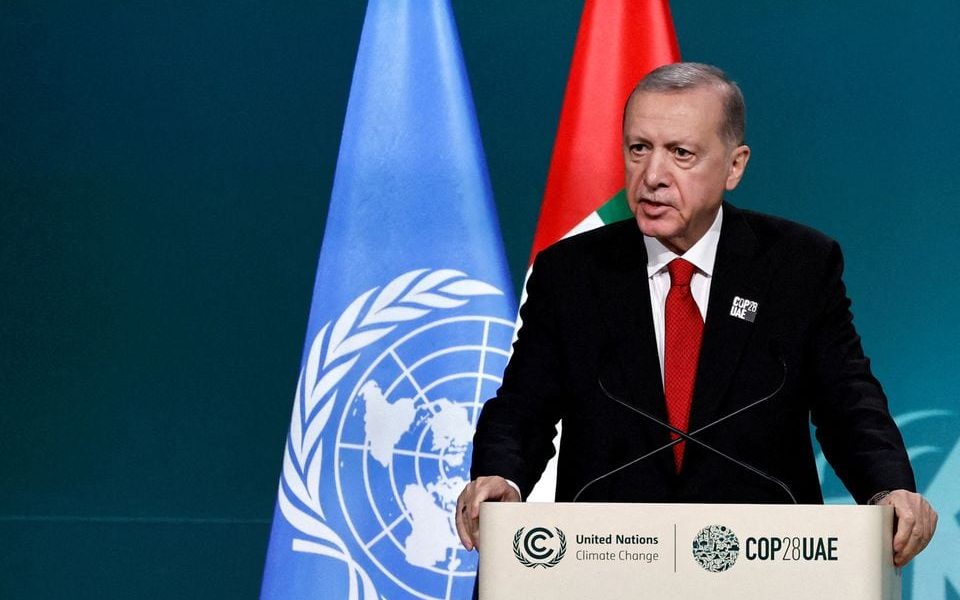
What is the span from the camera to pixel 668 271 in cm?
187

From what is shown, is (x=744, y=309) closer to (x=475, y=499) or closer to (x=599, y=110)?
(x=475, y=499)

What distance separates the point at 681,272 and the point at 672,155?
176mm

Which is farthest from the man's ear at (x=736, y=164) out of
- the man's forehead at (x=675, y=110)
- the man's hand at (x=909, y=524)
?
the man's hand at (x=909, y=524)

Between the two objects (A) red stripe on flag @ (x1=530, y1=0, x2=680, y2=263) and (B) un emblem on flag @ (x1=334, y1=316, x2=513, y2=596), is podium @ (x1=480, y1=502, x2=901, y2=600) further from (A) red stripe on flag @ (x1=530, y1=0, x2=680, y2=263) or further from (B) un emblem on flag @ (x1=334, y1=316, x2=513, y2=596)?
(A) red stripe on flag @ (x1=530, y1=0, x2=680, y2=263)

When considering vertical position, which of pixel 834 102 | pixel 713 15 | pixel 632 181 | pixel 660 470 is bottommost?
pixel 660 470

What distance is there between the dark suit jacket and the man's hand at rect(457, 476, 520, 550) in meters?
0.04

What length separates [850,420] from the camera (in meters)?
1.71

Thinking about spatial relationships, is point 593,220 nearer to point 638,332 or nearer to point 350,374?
point 350,374

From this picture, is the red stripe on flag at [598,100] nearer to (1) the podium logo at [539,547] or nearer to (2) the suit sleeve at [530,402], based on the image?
(2) the suit sleeve at [530,402]

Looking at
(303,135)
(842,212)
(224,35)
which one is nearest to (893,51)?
(842,212)

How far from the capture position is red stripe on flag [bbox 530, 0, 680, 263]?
3.01 metres

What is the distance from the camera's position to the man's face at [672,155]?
5.87 feet

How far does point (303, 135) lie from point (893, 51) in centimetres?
169

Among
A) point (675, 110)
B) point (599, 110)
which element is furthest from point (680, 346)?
point (599, 110)
